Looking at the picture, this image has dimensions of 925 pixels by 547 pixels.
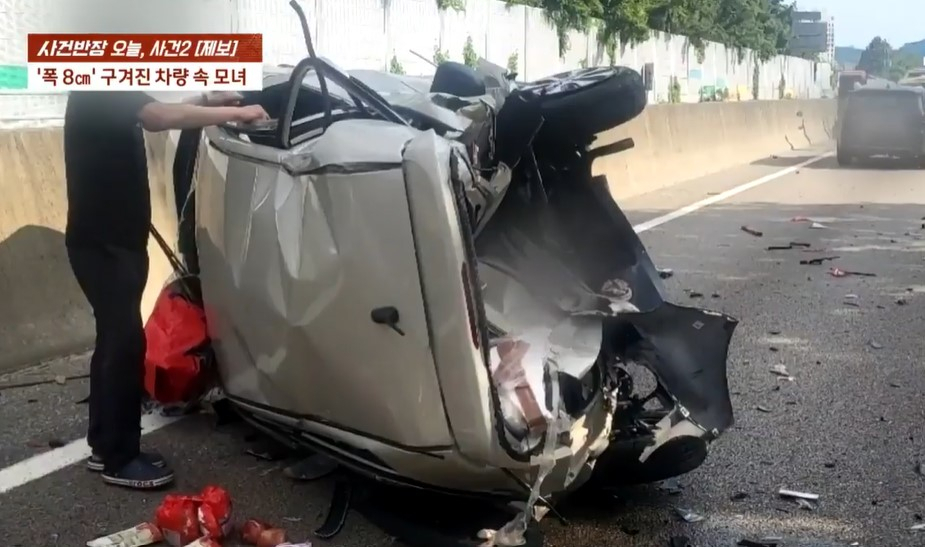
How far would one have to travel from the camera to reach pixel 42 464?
441cm

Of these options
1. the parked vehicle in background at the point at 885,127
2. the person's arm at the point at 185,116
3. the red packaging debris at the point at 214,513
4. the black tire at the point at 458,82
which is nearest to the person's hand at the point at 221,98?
the person's arm at the point at 185,116

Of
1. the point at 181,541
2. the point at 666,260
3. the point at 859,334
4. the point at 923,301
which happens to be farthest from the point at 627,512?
the point at 666,260

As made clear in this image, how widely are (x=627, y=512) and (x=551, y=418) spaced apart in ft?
2.62

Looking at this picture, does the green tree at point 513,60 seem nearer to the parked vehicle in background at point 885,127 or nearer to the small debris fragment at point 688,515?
the parked vehicle in background at point 885,127

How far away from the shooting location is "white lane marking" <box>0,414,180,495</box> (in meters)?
4.23

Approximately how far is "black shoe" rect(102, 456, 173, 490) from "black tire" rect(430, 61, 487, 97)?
1858mm

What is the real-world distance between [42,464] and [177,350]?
0.69 meters

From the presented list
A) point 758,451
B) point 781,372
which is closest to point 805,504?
point 758,451

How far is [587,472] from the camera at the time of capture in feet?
12.6

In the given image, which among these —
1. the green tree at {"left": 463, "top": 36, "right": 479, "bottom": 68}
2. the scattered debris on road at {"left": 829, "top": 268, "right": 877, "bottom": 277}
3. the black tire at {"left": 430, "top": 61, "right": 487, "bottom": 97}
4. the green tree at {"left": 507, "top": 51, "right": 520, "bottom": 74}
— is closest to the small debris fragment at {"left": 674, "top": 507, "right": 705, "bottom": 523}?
the black tire at {"left": 430, "top": 61, "right": 487, "bottom": 97}

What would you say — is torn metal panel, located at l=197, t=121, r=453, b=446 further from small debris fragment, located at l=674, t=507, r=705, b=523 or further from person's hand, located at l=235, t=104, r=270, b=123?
small debris fragment, located at l=674, t=507, r=705, b=523

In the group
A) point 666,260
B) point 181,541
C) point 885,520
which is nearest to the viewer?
point 181,541

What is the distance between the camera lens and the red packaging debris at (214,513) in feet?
12.2

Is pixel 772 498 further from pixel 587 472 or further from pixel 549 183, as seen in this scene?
pixel 549 183
